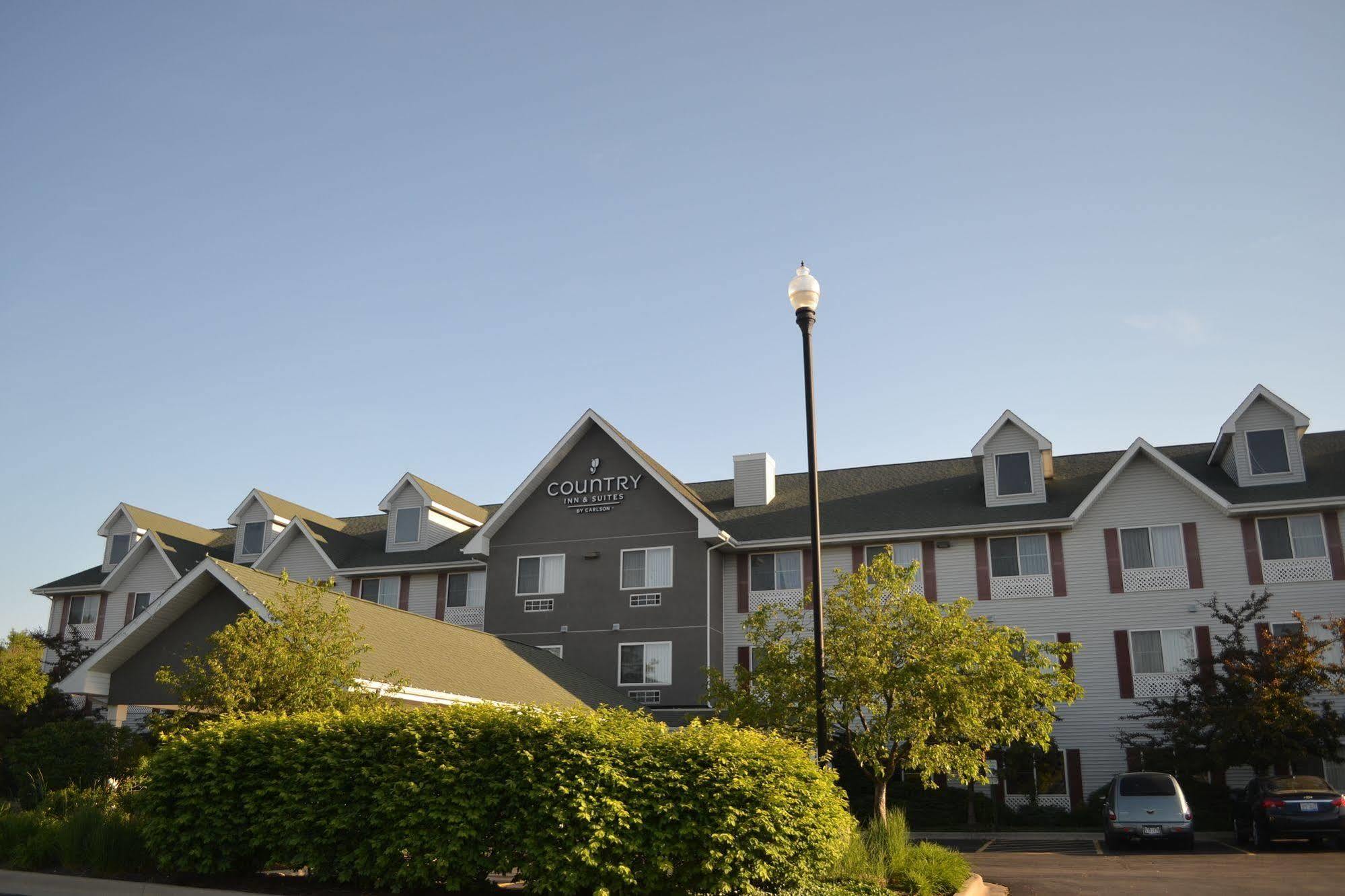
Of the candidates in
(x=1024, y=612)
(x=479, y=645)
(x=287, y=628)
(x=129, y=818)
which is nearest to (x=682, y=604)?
(x=479, y=645)

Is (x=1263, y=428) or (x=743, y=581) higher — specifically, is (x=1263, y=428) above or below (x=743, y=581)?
above

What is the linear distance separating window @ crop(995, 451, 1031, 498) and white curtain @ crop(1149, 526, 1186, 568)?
3.86 m

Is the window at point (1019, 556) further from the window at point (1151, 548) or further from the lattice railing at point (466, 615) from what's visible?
the lattice railing at point (466, 615)

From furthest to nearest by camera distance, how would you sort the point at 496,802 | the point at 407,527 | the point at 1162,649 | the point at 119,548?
the point at 119,548, the point at 407,527, the point at 1162,649, the point at 496,802

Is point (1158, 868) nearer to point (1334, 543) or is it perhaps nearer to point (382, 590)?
point (1334, 543)

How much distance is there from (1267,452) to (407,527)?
2846 cm

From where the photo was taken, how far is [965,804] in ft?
101

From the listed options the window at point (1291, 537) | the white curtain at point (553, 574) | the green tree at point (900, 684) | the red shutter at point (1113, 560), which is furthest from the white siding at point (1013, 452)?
the white curtain at point (553, 574)

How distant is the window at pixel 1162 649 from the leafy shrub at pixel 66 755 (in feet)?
84.2

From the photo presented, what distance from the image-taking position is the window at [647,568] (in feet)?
114

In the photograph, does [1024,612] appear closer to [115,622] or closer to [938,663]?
[938,663]

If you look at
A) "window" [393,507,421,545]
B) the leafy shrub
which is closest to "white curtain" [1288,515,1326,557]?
"window" [393,507,421,545]

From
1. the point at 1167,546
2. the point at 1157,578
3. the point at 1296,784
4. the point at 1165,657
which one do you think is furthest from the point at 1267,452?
the point at 1296,784

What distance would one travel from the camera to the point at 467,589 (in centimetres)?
3816
